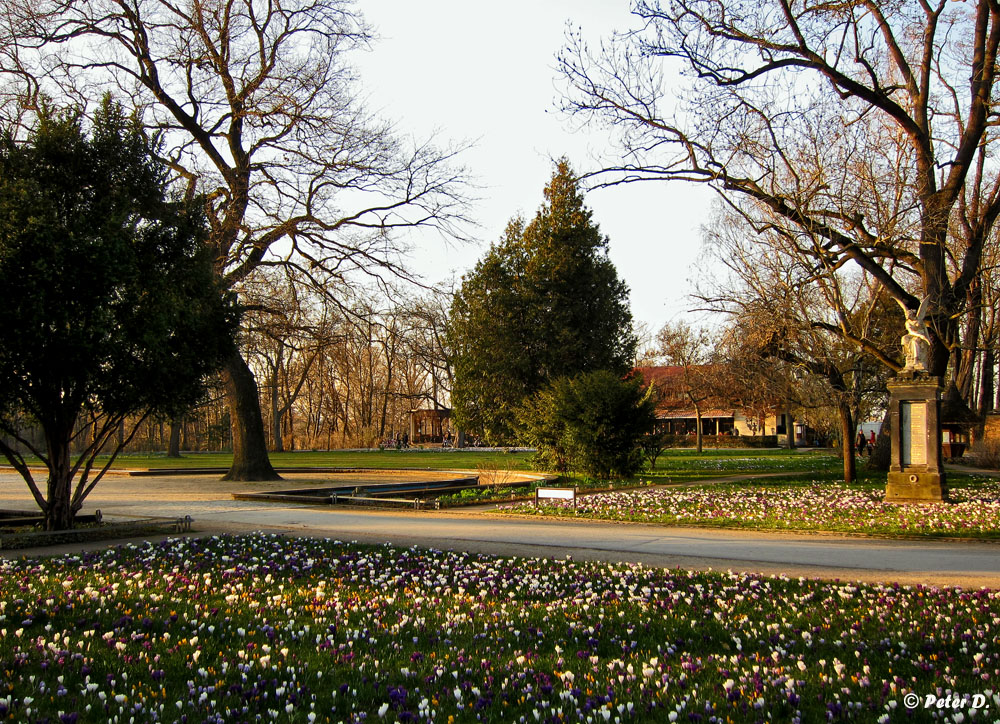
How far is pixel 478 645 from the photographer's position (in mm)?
5625

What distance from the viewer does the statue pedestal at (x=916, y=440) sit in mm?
16234

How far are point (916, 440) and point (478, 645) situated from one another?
46.9 feet

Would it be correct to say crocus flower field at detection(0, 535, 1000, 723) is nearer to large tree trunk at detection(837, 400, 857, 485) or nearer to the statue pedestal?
Result: the statue pedestal

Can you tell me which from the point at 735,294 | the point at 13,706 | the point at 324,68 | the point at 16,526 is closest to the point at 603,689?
the point at 13,706

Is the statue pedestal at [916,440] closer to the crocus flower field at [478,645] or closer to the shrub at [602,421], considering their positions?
the shrub at [602,421]

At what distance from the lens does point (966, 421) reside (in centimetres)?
3581

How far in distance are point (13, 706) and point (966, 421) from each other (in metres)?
39.5

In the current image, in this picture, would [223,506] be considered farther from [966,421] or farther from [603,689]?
[966,421]

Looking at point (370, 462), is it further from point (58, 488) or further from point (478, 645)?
point (478, 645)

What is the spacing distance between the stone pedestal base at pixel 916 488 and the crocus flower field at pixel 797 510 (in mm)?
309

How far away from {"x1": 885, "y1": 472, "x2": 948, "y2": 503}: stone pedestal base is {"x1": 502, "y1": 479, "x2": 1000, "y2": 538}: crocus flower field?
31 centimetres

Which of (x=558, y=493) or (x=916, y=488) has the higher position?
(x=558, y=493)

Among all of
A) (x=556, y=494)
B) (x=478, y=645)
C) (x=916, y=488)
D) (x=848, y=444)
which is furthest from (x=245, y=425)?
(x=478, y=645)

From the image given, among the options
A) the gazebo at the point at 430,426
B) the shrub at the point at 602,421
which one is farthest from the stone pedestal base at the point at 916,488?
the gazebo at the point at 430,426
